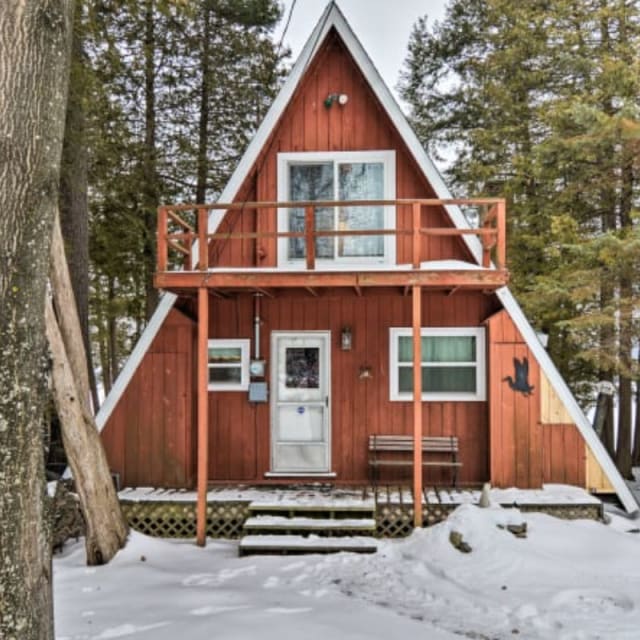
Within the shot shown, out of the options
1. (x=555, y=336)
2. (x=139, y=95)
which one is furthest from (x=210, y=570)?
(x=139, y=95)

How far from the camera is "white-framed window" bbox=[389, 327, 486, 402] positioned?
8.81 meters

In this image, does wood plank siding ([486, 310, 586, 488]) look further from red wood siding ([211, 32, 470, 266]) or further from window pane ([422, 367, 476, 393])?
red wood siding ([211, 32, 470, 266])

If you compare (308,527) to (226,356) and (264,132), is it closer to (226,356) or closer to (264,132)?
(226,356)

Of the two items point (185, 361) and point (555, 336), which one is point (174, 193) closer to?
point (185, 361)

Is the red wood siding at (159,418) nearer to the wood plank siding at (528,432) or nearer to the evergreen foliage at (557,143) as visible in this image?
the wood plank siding at (528,432)

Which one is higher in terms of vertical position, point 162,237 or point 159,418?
point 162,237

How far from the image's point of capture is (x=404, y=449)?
8.65 m

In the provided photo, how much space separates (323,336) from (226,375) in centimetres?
163

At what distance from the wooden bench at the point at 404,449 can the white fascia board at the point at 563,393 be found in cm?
166

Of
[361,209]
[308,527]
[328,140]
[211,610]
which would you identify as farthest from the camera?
[328,140]

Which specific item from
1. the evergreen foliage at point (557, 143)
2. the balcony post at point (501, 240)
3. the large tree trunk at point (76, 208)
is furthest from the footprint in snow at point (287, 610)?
the large tree trunk at point (76, 208)

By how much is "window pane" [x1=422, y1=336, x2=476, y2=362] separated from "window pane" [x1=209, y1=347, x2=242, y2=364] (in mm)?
2875

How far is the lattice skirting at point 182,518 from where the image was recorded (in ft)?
25.4

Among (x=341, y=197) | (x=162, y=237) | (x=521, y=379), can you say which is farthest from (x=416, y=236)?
(x=162, y=237)
